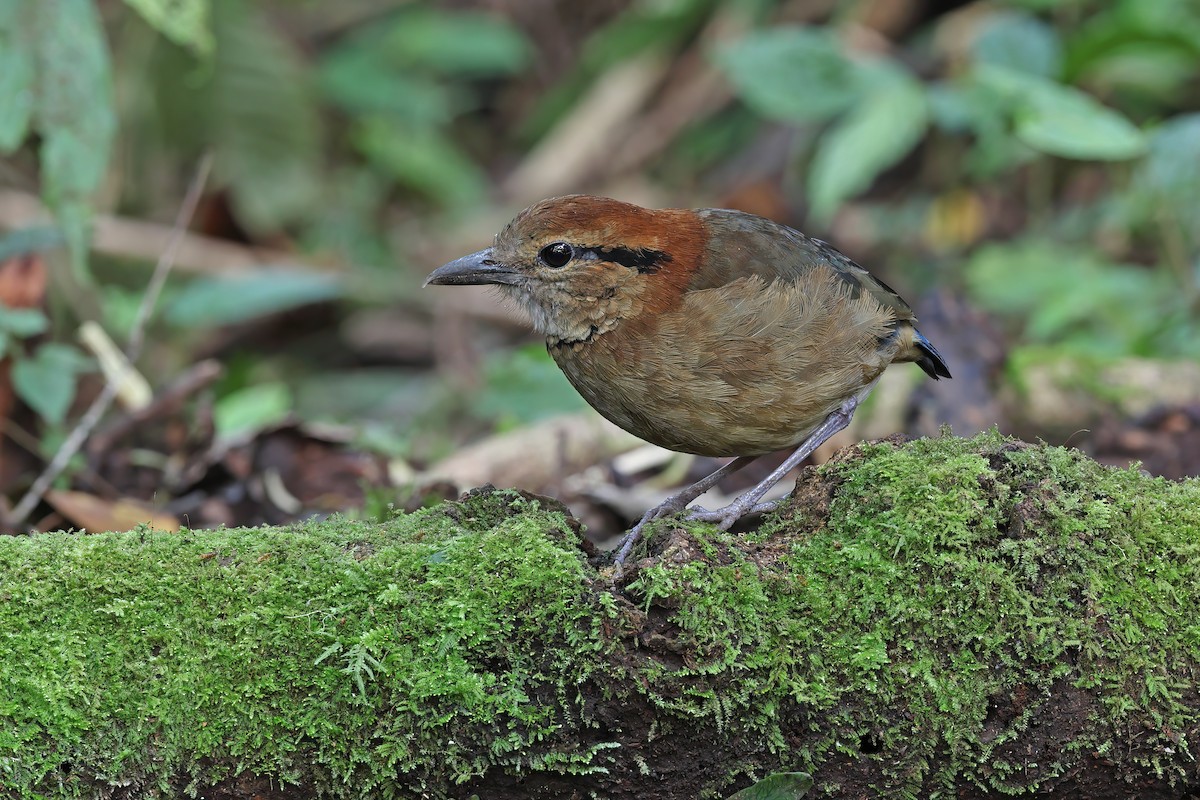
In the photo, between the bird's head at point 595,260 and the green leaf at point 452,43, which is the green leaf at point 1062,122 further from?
the green leaf at point 452,43

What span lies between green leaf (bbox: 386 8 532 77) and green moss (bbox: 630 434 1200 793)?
8.50m

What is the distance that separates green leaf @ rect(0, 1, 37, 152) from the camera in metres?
4.22

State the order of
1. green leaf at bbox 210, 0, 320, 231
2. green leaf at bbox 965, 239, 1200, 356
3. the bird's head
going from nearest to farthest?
the bird's head, green leaf at bbox 965, 239, 1200, 356, green leaf at bbox 210, 0, 320, 231

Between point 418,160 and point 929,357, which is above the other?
point 929,357

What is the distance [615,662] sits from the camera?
2.55m

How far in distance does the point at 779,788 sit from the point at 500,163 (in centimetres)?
1046

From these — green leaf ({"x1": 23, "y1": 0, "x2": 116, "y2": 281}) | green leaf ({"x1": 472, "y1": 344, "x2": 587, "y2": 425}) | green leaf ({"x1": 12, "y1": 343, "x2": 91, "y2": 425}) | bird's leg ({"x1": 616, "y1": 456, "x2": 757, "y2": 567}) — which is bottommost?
green leaf ({"x1": 472, "y1": 344, "x2": 587, "y2": 425})

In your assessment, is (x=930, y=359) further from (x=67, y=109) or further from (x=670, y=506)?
(x=67, y=109)

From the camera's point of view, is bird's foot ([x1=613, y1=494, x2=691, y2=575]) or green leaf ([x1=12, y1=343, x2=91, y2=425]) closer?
bird's foot ([x1=613, y1=494, x2=691, y2=575])

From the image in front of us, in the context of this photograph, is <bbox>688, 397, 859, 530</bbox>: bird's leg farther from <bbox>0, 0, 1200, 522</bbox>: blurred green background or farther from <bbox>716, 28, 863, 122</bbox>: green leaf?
<bbox>716, 28, 863, 122</bbox>: green leaf

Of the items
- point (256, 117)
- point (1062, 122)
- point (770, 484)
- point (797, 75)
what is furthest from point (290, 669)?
point (256, 117)

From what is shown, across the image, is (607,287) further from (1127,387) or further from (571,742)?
(1127,387)

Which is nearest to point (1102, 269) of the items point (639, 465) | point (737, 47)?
point (737, 47)

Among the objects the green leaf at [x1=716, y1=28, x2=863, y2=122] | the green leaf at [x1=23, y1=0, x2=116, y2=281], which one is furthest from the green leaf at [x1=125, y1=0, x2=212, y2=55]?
the green leaf at [x1=716, y1=28, x2=863, y2=122]
